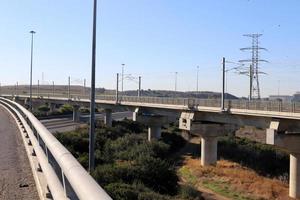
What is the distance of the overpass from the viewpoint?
3722 cm

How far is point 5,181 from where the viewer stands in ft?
31.1

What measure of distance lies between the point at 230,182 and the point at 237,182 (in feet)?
1.96

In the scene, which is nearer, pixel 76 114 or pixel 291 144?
pixel 291 144

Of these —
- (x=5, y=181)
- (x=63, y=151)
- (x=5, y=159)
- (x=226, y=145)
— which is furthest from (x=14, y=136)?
(x=226, y=145)

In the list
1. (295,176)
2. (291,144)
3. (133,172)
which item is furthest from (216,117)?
(133,172)

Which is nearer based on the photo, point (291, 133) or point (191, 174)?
point (291, 133)

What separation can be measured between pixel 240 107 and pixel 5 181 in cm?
3437

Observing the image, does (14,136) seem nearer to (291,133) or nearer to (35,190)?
(35,190)

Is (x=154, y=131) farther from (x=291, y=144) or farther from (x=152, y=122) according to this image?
(x=291, y=144)

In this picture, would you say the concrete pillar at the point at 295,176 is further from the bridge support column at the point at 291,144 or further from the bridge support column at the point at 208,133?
the bridge support column at the point at 208,133

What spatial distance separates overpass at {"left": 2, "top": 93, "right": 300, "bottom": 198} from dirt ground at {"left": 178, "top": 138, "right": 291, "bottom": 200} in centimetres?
177

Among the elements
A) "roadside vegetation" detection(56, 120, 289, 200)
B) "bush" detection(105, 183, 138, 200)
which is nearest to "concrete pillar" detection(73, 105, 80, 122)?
"roadside vegetation" detection(56, 120, 289, 200)

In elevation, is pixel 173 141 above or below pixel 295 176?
above

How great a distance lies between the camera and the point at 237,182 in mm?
40406
